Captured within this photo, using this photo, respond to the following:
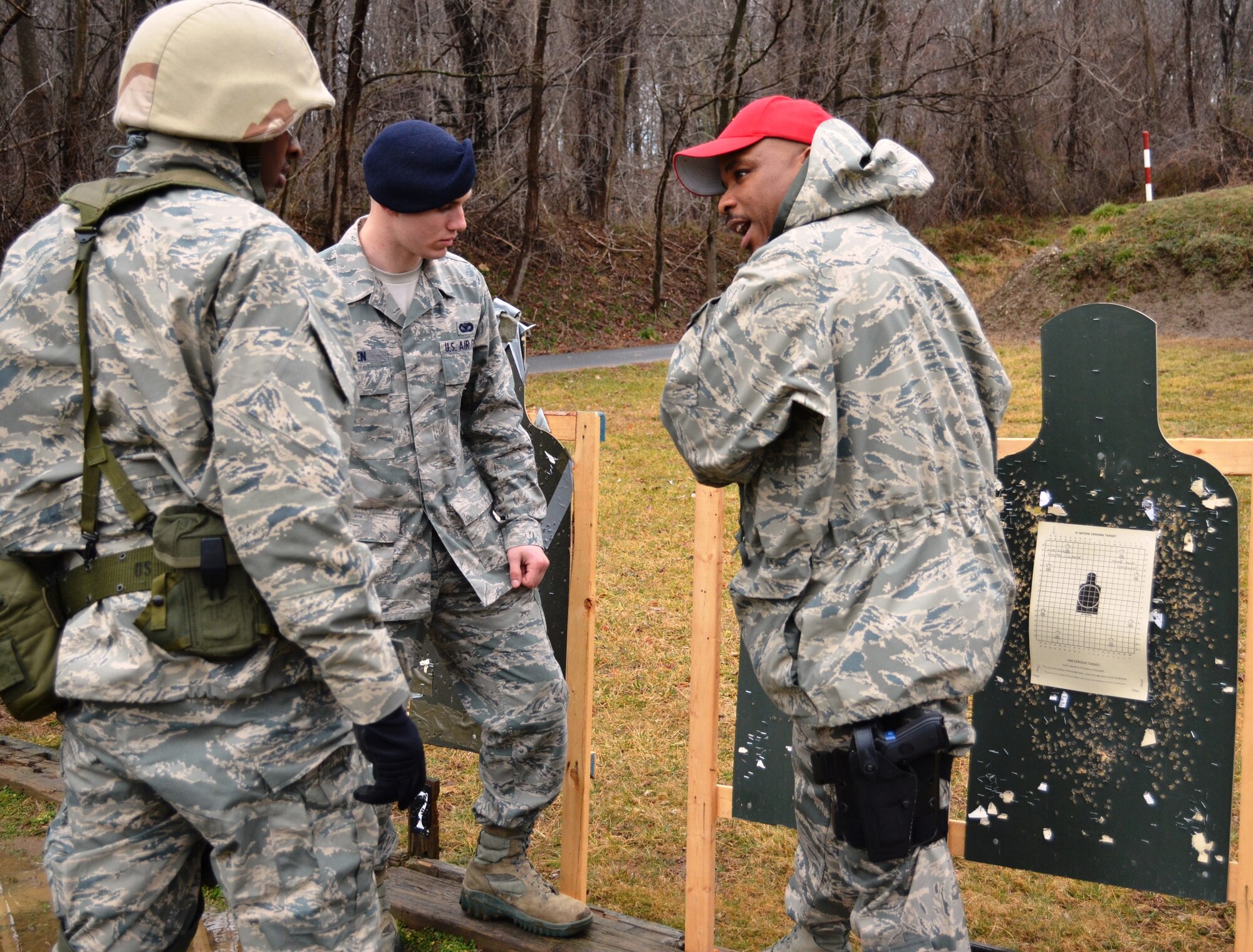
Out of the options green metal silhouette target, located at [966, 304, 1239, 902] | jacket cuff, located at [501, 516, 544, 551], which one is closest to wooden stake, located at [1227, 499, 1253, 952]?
green metal silhouette target, located at [966, 304, 1239, 902]

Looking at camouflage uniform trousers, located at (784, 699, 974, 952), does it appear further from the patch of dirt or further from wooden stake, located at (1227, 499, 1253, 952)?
the patch of dirt

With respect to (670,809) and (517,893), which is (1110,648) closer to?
(517,893)

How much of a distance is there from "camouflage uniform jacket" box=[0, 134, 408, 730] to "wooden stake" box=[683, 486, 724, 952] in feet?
4.44

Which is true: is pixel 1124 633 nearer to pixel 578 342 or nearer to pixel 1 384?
pixel 1 384

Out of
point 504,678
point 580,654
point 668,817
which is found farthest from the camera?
point 668,817

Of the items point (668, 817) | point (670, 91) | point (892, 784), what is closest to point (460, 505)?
point (892, 784)

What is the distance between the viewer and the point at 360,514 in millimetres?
2891

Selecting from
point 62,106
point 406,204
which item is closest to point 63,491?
point 406,204

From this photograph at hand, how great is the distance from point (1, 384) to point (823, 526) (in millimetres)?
1484

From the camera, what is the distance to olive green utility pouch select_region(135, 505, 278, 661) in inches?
72.1

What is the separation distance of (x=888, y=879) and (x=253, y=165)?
1.83 metres

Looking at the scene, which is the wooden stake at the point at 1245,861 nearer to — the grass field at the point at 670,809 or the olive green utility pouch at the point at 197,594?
the grass field at the point at 670,809

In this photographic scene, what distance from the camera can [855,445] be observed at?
7.27 ft

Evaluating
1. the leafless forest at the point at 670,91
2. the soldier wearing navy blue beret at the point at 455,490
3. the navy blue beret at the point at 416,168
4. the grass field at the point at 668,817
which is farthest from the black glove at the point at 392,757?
the leafless forest at the point at 670,91
